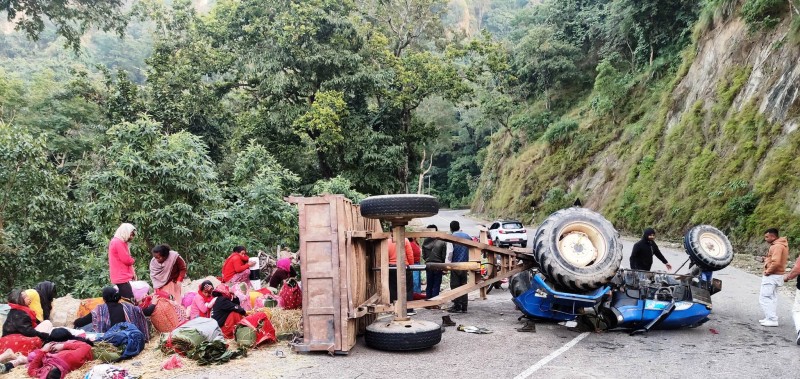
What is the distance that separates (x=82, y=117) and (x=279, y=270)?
21736 millimetres

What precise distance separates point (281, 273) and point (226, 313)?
3175 mm

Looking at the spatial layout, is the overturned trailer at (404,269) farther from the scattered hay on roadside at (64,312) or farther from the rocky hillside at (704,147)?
the rocky hillside at (704,147)

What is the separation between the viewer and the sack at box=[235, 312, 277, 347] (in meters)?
7.41

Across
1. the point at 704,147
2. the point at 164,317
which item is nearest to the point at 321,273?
the point at 164,317

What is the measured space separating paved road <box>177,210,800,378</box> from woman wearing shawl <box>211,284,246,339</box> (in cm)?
85

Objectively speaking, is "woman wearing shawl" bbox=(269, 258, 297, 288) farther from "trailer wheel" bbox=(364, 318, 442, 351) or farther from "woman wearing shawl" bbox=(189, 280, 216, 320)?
"trailer wheel" bbox=(364, 318, 442, 351)

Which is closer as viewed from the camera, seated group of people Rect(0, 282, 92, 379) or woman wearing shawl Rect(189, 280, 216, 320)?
seated group of people Rect(0, 282, 92, 379)

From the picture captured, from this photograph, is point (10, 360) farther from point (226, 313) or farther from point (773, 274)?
point (773, 274)

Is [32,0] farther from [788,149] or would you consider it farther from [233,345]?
[788,149]

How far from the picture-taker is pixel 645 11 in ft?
107

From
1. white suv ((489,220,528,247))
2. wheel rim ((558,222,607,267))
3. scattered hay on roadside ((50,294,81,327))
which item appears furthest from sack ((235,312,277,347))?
white suv ((489,220,528,247))

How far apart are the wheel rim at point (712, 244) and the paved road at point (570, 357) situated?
107 centimetres

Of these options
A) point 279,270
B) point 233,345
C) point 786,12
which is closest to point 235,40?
point 279,270

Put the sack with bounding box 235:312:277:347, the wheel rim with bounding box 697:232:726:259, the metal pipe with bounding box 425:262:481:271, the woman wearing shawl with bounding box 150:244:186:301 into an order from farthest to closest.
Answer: the woman wearing shawl with bounding box 150:244:186:301
the wheel rim with bounding box 697:232:726:259
the metal pipe with bounding box 425:262:481:271
the sack with bounding box 235:312:277:347
